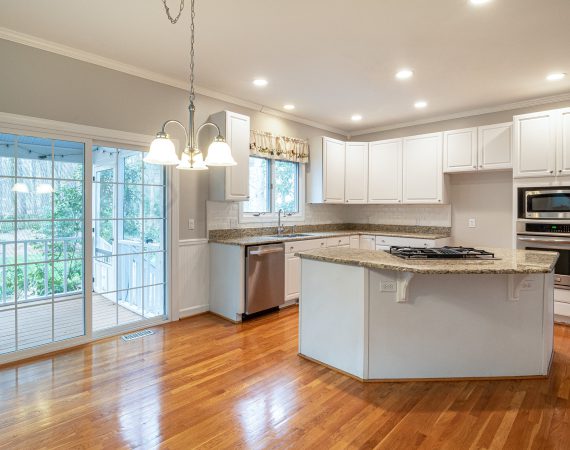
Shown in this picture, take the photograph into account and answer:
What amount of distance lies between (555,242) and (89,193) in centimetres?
479

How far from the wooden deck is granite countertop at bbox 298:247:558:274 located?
2167mm

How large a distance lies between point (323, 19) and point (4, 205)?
293 centimetres

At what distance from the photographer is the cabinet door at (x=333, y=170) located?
540 centimetres

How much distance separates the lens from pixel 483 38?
114 inches

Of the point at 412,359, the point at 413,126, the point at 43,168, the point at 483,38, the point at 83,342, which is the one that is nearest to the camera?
the point at 412,359

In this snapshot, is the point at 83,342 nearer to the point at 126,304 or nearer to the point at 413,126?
the point at 126,304

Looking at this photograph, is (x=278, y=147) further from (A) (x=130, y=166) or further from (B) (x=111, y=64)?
(B) (x=111, y=64)

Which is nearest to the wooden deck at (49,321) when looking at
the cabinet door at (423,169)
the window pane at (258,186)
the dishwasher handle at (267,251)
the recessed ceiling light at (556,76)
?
the dishwasher handle at (267,251)

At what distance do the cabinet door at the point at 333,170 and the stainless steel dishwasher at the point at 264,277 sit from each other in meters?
1.54

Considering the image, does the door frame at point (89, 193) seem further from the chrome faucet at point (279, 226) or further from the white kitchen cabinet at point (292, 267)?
the chrome faucet at point (279, 226)

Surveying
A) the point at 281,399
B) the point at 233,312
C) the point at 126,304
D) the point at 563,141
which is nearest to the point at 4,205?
the point at 126,304

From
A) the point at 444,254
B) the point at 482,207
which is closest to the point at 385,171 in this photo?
the point at 482,207

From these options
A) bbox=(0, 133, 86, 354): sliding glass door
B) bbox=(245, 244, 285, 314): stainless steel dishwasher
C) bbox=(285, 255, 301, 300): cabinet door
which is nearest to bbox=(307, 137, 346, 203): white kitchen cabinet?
bbox=(285, 255, 301, 300): cabinet door

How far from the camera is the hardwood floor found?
6.41ft
